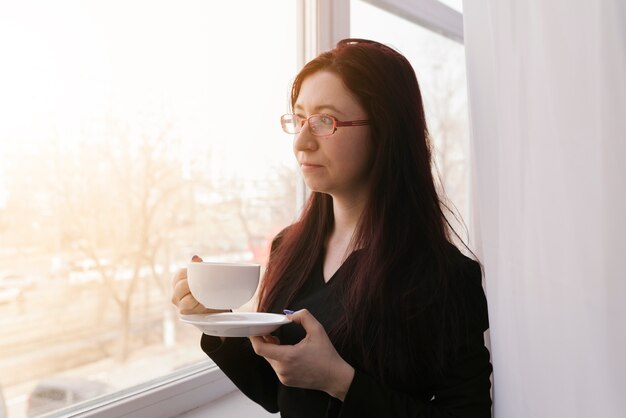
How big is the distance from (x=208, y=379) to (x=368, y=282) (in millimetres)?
664

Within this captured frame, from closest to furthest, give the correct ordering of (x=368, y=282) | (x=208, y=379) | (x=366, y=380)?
(x=366, y=380), (x=368, y=282), (x=208, y=379)

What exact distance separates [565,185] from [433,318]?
318 millimetres

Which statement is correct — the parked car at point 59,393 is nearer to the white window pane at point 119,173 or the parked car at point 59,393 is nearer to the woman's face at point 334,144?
the white window pane at point 119,173

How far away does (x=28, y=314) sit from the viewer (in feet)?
3.28

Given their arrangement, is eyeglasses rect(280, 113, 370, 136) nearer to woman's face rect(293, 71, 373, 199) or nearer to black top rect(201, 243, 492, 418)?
woman's face rect(293, 71, 373, 199)

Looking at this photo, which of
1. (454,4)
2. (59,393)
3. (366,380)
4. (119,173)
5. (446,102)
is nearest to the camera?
(366,380)

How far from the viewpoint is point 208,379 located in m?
1.36

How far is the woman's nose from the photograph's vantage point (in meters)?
0.99

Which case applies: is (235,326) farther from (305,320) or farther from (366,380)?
(366,380)

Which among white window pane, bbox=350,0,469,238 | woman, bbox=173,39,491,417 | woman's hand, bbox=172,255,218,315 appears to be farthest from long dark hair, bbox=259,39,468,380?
white window pane, bbox=350,0,469,238

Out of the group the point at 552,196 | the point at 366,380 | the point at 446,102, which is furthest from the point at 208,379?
the point at 446,102

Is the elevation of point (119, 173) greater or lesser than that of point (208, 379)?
greater

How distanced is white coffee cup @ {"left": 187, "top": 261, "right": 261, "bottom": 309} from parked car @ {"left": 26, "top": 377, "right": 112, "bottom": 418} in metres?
0.47

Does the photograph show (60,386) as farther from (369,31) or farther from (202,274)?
(369,31)
